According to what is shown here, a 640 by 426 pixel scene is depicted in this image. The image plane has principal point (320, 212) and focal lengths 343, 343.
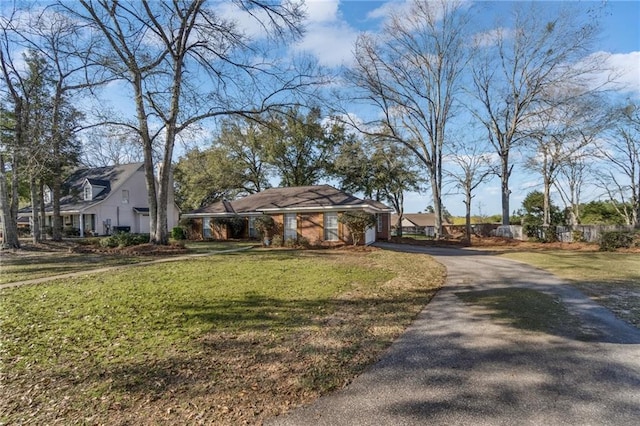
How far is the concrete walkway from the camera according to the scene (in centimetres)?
323

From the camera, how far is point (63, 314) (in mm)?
6227

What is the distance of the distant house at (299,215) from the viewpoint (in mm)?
20609

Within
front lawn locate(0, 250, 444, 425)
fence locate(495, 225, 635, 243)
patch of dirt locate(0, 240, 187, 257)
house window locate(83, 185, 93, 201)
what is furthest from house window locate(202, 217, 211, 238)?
fence locate(495, 225, 635, 243)

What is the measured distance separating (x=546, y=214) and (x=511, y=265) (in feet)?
69.0

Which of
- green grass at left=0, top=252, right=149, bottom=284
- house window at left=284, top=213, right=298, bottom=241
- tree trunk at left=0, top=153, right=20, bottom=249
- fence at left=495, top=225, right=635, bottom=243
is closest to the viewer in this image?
green grass at left=0, top=252, right=149, bottom=284

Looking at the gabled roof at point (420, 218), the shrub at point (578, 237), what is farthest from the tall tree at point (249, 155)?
the gabled roof at point (420, 218)

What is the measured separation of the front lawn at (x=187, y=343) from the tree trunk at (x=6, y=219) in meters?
10.5

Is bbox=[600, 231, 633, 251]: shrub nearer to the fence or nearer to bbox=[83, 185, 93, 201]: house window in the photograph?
the fence

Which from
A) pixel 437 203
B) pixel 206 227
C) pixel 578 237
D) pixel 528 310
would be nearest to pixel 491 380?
pixel 528 310

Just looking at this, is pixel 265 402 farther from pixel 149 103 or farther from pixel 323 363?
pixel 149 103

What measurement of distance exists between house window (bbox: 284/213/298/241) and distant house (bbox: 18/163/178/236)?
1855 centimetres

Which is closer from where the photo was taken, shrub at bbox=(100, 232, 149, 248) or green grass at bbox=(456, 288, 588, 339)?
green grass at bbox=(456, 288, 588, 339)

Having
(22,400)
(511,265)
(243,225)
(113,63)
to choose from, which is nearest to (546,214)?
(511,265)

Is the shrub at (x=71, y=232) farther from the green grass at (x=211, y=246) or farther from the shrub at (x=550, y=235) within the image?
the shrub at (x=550, y=235)
